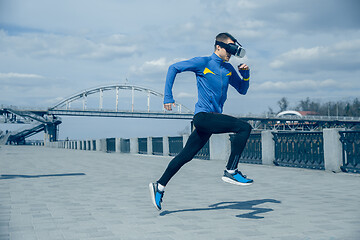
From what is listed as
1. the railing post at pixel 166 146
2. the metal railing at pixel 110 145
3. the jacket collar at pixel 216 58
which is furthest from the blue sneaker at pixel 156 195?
the metal railing at pixel 110 145

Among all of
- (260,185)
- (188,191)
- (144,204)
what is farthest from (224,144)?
(144,204)

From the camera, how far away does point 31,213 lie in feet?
17.4

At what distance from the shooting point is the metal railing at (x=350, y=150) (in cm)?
1047

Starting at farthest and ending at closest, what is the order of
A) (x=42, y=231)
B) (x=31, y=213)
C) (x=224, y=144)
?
1. (x=224, y=144)
2. (x=31, y=213)
3. (x=42, y=231)

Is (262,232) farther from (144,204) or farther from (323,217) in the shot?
(144,204)

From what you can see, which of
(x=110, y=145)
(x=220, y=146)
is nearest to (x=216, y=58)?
(x=220, y=146)

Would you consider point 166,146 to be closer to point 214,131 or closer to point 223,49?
point 223,49

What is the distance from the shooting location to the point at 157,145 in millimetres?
24891

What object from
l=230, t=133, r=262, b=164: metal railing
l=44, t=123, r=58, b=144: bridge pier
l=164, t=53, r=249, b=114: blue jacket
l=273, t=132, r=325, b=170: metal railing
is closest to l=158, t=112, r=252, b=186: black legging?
l=164, t=53, r=249, b=114: blue jacket

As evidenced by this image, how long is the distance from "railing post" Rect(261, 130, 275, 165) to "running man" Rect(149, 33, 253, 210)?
30.8 ft

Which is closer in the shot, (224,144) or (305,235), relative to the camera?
(305,235)

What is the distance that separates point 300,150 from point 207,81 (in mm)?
8425

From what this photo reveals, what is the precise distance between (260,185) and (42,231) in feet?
16.7

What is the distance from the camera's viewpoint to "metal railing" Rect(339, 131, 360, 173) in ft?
34.3
